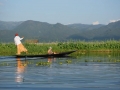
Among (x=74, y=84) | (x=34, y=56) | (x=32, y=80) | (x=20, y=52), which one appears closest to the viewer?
(x=74, y=84)

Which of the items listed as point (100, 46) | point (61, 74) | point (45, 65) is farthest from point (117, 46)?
point (61, 74)

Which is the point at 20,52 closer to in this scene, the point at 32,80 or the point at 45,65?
the point at 45,65

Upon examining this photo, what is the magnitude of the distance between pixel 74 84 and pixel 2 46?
40.0 meters

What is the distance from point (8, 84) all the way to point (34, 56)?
19234mm

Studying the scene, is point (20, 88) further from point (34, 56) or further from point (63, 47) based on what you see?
point (63, 47)

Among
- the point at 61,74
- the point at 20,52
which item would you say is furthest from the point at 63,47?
the point at 61,74

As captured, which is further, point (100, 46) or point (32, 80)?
point (100, 46)

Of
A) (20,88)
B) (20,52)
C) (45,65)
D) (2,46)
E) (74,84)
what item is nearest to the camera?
(20,88)

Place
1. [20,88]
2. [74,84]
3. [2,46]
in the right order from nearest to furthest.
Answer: [20,88] < [74,84] < [2,46]

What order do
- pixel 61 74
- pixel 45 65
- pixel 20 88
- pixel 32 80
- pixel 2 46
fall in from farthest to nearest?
pixel 2 46 → pixel 45 65 → pixel 61 74 → pixel 32 80 → pixel 20 88

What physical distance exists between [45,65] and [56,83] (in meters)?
11.6

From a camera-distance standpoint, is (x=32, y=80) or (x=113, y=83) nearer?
(x=113, y=83)

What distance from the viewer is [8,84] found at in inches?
Answer: 778

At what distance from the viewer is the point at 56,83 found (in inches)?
788
